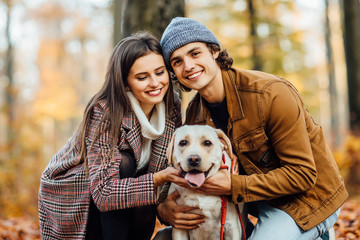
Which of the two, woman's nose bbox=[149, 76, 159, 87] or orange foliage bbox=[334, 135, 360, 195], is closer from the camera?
woman's nose bbox=[149, 76, 159, 87]

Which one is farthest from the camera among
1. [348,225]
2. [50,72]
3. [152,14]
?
[50,72]

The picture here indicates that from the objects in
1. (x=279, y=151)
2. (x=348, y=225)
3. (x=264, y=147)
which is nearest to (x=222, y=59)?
(x=264, y=147)

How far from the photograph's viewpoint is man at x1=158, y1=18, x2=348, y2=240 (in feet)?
8.78

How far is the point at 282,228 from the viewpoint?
2727 millimetres

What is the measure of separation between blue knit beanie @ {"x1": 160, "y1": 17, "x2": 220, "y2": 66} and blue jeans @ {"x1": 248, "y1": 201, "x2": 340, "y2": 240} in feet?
5.34

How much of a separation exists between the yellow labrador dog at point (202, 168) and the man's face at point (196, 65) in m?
0.42

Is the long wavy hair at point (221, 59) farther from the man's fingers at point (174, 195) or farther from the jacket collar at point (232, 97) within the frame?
the man's fingers at point (174, 195)

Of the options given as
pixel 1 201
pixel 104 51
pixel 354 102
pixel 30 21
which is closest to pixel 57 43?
pixel 30 21

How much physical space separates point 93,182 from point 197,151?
922mm

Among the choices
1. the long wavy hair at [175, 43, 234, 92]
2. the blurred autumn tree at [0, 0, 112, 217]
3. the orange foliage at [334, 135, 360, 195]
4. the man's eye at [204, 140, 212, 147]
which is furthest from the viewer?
the blurred autumn tree at [0, 0, 112, 217]

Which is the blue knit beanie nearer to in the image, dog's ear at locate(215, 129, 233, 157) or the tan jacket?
the tan jacket

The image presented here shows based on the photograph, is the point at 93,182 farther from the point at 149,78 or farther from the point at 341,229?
the point at 341,229

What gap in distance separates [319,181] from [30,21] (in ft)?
63.2

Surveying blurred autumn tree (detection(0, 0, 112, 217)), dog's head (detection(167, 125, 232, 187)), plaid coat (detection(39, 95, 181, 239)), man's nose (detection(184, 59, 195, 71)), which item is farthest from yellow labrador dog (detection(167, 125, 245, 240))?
blurred autumn tree (detection(0, 0, 112, 217))
